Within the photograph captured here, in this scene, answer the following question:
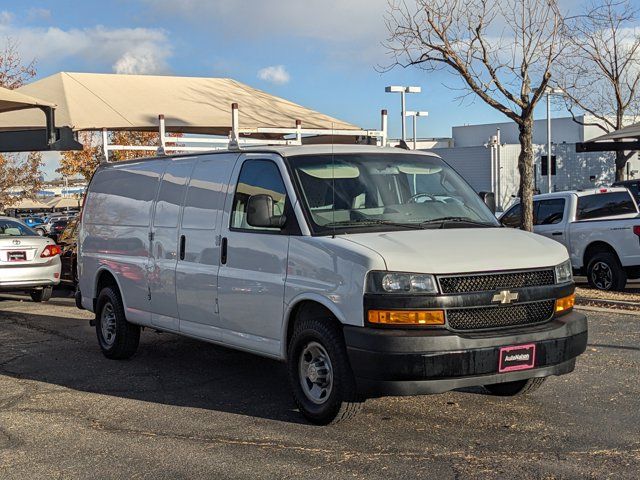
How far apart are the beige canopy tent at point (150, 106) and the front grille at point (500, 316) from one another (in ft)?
28.7

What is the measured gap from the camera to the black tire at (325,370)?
240 inches

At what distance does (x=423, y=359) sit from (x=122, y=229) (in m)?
4.52

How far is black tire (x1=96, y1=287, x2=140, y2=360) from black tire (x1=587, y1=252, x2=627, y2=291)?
838cm

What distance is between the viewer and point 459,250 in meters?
6.11

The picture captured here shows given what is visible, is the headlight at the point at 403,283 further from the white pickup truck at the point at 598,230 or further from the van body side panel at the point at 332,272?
the white pickup truck at the point at 598,230

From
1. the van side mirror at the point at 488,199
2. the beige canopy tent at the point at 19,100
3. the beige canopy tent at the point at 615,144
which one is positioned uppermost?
the beige canopy tent at the point at 19,100

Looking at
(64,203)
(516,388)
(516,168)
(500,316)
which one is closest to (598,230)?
(516,388)

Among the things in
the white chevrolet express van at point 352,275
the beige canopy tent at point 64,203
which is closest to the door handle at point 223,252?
the white chevrolet express van at point 352,275

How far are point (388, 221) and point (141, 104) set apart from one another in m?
10.1

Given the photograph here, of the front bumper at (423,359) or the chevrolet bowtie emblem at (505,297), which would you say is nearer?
the front bumper at (423,359)

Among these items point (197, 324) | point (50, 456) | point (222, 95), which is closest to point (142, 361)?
point (197, 324)

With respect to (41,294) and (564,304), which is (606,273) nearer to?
(564,304)

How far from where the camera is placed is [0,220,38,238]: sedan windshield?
1518 centimetres

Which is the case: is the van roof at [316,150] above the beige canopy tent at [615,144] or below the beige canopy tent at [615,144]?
below
